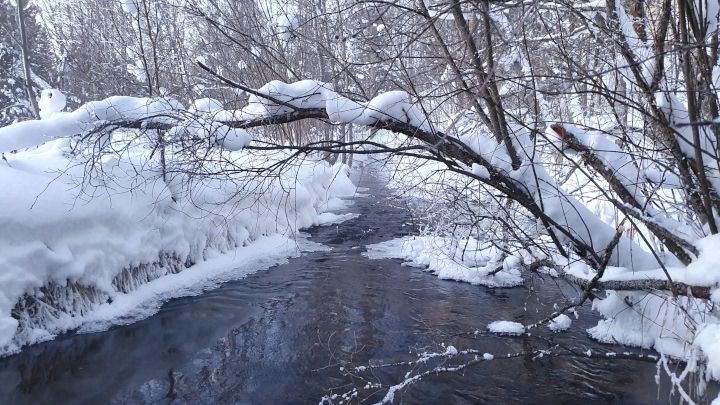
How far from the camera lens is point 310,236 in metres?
11.5

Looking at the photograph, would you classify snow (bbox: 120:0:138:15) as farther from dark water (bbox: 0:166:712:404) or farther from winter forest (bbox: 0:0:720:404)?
dark water (bbox: 0:166:712:404)

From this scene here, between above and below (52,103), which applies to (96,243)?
below

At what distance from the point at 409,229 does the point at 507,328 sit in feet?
17.7

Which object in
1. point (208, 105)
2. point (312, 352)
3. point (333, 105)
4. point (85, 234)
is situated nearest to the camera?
point (333, 105)

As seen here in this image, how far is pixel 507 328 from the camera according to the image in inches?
229

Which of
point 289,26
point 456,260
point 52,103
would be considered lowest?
point 456,260

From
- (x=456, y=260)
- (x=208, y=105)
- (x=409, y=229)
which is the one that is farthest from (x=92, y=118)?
(x=409, y=229)

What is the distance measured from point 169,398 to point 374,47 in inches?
150

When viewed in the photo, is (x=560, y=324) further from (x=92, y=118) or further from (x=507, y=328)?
(x=92, y=118)

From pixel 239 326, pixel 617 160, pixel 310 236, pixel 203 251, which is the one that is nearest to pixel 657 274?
pixel 617 160

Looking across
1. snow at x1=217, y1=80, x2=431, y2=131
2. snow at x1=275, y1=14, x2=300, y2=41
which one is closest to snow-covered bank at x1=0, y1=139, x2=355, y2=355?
snow at x1=217, y1=80, x2=431, y2=131

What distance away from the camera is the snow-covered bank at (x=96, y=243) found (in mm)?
5449

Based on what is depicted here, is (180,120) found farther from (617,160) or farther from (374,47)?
(617,160)

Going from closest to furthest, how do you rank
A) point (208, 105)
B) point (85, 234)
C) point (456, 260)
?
point (208, 105) → point (85, 234) → point (456, 260)
